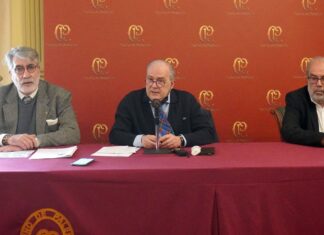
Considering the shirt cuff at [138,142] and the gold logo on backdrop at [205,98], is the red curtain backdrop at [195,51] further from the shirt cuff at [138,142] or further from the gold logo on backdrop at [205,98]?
the shirt cuff at [138,142]

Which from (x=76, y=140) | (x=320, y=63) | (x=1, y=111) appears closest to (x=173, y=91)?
(x=76, y=140)

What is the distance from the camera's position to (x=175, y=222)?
6.29 feet

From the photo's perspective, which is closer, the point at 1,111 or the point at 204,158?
the point at 204,158

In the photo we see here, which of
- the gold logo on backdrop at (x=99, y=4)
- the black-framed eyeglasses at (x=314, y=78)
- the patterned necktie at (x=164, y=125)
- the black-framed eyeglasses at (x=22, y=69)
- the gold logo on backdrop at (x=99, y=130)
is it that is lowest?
the gold logo on backdrop at (x=99, y=130)

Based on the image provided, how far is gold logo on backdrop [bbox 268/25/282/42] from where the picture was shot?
12.6ft

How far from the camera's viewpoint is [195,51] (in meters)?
3.79

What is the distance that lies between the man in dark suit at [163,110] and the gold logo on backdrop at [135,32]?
92cm

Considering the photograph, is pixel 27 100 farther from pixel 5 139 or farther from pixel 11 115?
pixel 5 139

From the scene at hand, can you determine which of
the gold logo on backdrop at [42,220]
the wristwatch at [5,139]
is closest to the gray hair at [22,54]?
the wristwatch at [5,139]

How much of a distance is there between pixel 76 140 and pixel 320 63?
1.79 m

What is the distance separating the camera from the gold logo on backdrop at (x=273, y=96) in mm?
3902

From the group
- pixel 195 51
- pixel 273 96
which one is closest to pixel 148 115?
pixel 195 51

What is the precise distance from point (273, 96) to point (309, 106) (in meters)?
1.06

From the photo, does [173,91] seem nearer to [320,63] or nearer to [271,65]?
[320,63]
